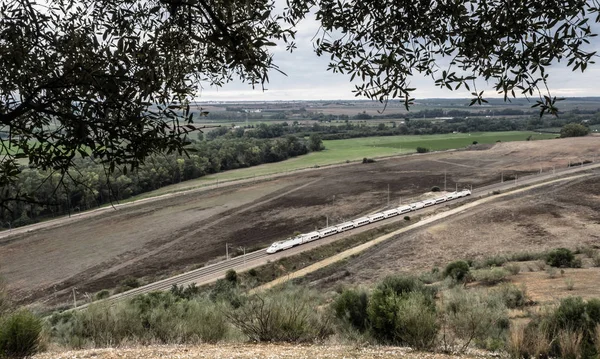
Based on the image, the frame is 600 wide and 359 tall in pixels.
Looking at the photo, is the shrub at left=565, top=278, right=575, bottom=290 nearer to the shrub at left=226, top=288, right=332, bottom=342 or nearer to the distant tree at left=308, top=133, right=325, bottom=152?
the shrub at left=226, top=288, right=332, bottom=342

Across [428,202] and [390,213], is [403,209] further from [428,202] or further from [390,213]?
[428,202]

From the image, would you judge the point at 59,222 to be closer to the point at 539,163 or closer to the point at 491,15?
the point at 491,15

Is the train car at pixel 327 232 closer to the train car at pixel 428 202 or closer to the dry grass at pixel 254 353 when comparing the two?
the train car at pixel 428 202

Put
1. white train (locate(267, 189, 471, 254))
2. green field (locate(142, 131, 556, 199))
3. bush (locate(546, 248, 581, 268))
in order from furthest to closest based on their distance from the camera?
green field (locate(142, 131, 556, 199)) < white train (locate(267, 189, 471, 254)) < bush (locate(546, 248, 581, 268))

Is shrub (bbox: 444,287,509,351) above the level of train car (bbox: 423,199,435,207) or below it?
above

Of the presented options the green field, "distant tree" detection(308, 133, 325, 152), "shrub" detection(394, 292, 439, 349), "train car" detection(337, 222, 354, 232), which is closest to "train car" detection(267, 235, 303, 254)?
"train car" detection(337, 222, 354, 232)

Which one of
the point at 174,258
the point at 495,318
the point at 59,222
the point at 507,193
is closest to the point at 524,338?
the point at 495,318
